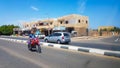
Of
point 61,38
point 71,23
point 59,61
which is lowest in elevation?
point 59,61

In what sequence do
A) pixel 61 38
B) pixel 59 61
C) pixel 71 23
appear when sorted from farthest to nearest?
pixel 71 23
pixel 61 38
pixel 59 61

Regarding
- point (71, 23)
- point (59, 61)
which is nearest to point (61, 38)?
point (59, 61)

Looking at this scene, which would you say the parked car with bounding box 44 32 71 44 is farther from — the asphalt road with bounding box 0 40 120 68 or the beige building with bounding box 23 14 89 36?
the beige building with bounding box 23 14 89 36

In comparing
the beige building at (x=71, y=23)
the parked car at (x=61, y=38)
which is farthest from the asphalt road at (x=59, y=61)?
the beige building at (x=71, y=23)

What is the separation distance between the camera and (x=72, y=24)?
63000 mm

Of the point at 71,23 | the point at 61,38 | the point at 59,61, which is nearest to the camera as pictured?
the point at 59,61

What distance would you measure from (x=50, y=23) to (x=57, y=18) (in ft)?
11.4

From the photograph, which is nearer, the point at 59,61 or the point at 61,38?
the point at 59,61

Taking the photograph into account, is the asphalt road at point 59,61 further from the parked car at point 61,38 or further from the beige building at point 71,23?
the beige building at point 71,23

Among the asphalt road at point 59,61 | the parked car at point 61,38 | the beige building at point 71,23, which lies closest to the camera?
the asphalt road at point 59,61

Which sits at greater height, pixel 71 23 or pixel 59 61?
pixel 71 23

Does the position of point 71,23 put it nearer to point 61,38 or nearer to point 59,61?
point 61,38

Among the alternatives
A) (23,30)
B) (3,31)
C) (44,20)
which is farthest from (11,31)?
(44,20)

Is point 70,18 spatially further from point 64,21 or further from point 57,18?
point 57,18
